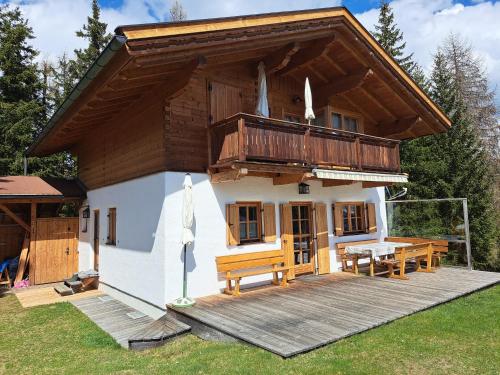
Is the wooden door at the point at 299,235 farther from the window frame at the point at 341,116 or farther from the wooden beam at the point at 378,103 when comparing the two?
the wooden beam at the point at 378,103

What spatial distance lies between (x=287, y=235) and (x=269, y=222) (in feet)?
2.52

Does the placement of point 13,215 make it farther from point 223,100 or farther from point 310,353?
point 310,353

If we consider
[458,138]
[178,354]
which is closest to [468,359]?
[178,354]

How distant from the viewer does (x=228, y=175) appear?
312 inches

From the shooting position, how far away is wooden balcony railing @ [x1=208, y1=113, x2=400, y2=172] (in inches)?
304

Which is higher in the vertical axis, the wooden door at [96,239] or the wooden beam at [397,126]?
the wooden beam at [397,126]

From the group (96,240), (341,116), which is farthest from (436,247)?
(96,240)

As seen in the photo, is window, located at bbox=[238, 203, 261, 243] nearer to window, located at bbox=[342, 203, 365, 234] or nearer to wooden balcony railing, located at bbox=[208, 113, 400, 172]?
wooden balcony railing, located at bbox=[208, 113, 400, 172]

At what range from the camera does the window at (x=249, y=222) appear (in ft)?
29.9

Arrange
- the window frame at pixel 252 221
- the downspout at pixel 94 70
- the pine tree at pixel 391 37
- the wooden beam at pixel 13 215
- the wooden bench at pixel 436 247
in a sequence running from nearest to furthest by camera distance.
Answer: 1. the downspout at pixel 94 70
2. the window frame at pixel 252 221
3. the wooden bench at pixel 436 247
4. the wooden beam at pixel 13 215
5. the pine tree at pixel 391 37

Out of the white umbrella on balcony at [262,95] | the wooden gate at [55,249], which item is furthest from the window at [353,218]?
the wooden gate at [55,249]

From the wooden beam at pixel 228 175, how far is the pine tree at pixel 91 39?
2200cm

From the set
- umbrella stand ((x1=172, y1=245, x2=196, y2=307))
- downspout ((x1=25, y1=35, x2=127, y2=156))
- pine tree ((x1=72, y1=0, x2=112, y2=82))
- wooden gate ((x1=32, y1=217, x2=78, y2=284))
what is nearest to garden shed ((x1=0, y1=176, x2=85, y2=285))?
wooden gate ((x1=32, y1=217, x2=78, y2=284))

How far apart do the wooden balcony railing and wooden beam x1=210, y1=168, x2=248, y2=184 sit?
0.24 metres
